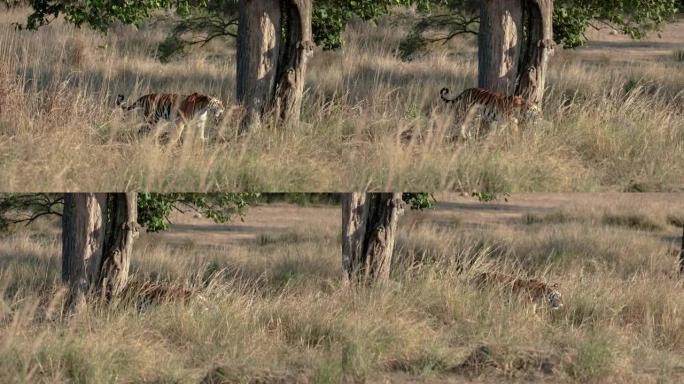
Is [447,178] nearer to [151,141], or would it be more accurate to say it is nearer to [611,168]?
[611,168]

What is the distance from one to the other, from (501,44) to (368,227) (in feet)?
10.5

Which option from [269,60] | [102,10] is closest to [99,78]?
[102,10]

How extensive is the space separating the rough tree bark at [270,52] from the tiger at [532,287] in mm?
3194

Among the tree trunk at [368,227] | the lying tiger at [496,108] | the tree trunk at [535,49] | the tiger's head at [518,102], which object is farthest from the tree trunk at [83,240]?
the tree trunk at [535,49]

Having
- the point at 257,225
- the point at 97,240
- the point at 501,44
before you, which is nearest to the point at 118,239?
the point at 97,240

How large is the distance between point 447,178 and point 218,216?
529 centimetres

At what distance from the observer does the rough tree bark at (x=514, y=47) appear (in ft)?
48.9

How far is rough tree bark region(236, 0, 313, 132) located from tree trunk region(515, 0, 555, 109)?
289 cm

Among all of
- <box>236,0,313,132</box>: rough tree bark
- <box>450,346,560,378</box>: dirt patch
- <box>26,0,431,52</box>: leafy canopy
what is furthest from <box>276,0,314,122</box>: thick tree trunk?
<box>450,346,560,378</box>: dirt patch

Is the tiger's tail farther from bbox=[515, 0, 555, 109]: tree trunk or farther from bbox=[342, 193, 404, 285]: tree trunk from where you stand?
bbox=[515, 0, 555, 109]: tree trunk

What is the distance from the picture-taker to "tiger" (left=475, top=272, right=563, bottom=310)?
40.6ft

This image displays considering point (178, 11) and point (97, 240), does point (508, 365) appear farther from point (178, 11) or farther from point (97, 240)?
point (178, 11)

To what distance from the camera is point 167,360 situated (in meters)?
10.7

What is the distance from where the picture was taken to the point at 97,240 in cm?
1356
